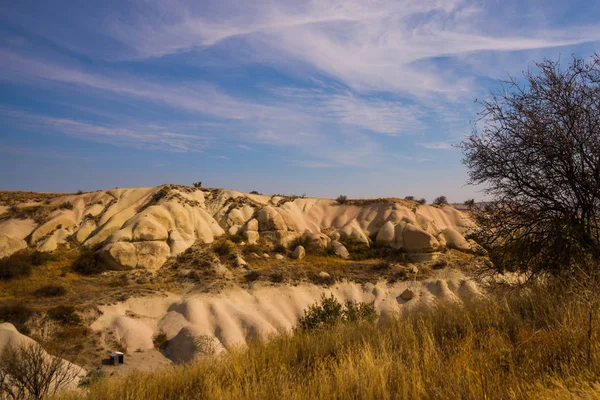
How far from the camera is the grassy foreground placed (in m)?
Answer: 3.48

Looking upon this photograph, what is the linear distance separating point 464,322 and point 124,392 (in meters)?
4.77

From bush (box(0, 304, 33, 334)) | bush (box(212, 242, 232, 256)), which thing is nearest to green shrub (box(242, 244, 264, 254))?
bush (box(212, 242, 232, 256))

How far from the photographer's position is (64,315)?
728 inches

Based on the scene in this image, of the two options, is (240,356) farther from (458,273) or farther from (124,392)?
(458,273)

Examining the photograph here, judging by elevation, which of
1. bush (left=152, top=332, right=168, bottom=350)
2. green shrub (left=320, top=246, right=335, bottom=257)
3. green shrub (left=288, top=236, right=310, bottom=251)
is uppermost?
green shrub (left=288, top=236, right=310, bottom=251)

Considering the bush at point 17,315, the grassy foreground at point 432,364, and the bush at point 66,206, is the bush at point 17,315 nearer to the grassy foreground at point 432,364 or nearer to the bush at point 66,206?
the grassy foreground at point 432,364

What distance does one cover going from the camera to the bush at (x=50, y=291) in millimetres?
21497

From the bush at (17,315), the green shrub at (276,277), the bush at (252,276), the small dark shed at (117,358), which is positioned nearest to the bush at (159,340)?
the small dark shed at (117,358)

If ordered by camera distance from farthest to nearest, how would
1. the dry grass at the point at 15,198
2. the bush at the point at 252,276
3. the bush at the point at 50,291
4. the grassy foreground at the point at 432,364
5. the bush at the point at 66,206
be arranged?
the dry grass at the point at 15,198 < the bush at the point at 66,206 < the bush at the point at 252,276 < the bush at the point at 50,291 < the grassy foreground at the point at 432,364

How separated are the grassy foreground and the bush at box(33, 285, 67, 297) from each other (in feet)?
65.7

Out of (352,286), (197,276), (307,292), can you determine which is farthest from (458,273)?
(197,276)

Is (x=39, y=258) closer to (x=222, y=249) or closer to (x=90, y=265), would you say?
(x=90, y=265)

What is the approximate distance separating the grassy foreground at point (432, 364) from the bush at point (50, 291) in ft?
65.7

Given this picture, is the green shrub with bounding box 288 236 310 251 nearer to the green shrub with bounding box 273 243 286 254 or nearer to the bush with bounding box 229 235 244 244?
the green shrub with bounding box 273 243 286 254
